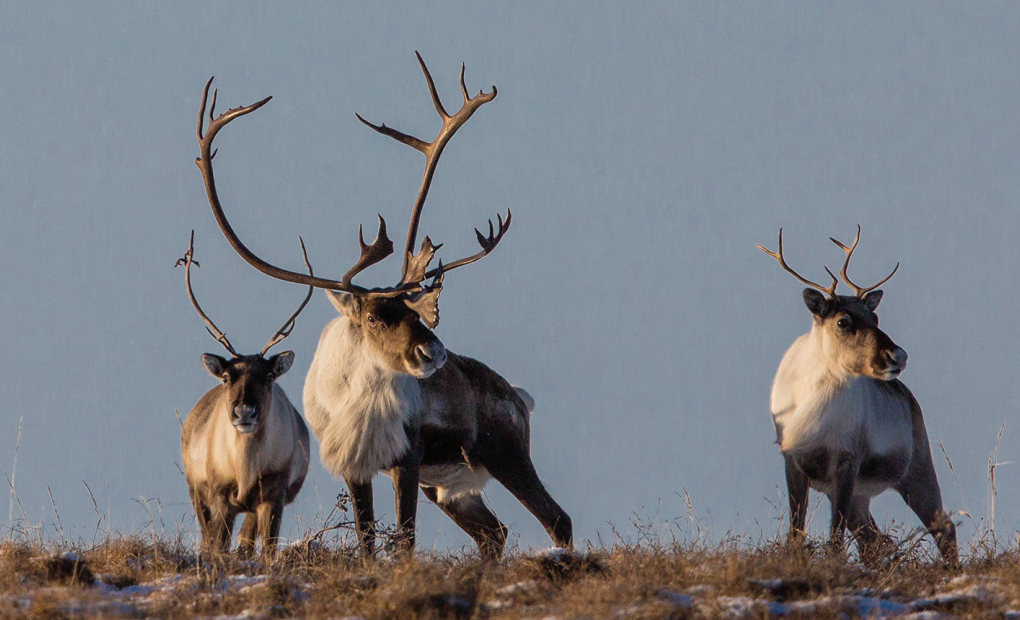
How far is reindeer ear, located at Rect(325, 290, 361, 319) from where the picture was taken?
9.53 m

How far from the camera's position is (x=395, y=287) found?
966 centimetres

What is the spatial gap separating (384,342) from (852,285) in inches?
160

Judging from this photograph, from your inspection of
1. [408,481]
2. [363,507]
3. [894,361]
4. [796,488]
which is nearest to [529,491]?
[408,481]

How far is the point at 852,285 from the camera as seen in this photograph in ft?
35.2

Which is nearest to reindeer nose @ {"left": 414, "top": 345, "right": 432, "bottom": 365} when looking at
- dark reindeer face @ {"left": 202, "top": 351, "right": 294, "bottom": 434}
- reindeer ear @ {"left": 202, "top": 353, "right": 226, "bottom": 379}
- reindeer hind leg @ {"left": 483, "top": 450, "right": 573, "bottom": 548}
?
dark reindeer face @ {"left": 202, "top": 351, "right": 294, "bottom": 434}

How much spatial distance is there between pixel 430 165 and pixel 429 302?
4.28ft

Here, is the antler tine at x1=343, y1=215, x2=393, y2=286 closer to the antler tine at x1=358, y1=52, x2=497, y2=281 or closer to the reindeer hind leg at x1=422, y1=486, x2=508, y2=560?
the antler tine at x1=358, y1=52, x2=497, y2=281

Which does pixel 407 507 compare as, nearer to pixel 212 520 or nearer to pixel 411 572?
pixel 212 520

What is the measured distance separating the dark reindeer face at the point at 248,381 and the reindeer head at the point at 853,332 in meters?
4.13

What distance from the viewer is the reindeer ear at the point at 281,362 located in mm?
9820

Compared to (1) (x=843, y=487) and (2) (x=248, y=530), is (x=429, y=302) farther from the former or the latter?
(1) (x=843, y=487)

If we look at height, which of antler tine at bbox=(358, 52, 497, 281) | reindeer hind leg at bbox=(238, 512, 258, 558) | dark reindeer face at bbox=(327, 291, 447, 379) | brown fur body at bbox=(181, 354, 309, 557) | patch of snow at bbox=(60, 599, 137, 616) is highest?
antler tine at bbox=(358, 52, 497, 281)

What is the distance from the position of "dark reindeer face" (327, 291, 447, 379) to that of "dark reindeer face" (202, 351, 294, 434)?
714 mm

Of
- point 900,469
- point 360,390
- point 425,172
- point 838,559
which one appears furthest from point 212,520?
point 900,469
